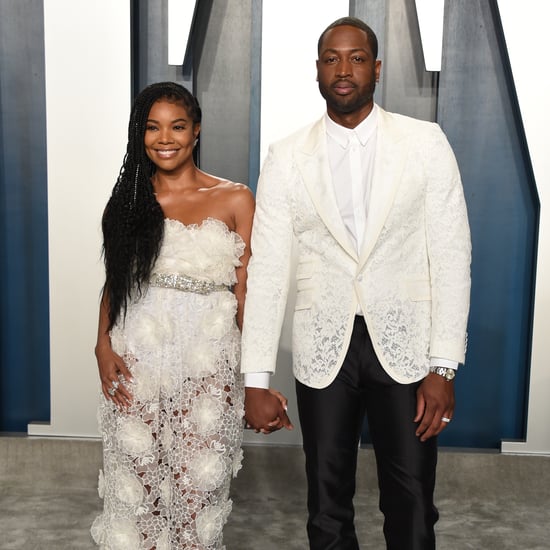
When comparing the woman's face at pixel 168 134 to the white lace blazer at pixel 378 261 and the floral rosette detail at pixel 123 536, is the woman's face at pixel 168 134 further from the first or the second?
the floral rosette detail at pixel 123 536

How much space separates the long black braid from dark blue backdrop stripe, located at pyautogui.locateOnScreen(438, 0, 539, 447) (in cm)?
168

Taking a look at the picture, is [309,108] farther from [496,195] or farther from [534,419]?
[534,419]

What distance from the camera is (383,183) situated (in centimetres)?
193

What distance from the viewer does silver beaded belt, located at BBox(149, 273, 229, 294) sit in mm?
2225

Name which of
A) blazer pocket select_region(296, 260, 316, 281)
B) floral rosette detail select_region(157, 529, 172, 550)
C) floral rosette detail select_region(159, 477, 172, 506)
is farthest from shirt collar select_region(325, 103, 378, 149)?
floral rosette detail select_region(157, 529, 172, 550)

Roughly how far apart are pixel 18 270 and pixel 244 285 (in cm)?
187

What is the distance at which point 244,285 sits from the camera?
2.30 meters

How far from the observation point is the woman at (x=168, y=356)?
2221 millimetres

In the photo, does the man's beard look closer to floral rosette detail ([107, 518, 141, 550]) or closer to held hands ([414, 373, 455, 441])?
held hands ([414, 373, 455, 441])

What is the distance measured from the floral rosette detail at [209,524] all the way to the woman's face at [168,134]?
3.39 ft

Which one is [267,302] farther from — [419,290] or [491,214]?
[491,214]

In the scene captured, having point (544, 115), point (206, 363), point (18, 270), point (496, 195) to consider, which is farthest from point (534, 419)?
point (18, 270)

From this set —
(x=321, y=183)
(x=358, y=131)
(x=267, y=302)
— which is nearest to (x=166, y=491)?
(x=267, y=302)

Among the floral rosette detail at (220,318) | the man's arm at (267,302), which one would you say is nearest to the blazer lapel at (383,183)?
the man's arm at (267,302)
